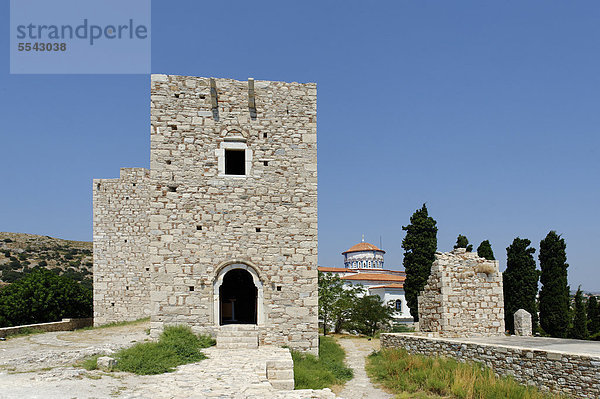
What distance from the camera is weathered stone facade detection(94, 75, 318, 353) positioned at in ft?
40.2

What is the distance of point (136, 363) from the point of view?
8.87 metres

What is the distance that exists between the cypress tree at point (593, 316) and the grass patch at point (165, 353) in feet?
65.1

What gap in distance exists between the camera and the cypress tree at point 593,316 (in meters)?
22.3

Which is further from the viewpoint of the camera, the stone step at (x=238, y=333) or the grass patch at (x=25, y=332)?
the grass patch at (x=25, y=332)

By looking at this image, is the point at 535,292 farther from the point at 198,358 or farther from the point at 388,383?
the point at 198,358

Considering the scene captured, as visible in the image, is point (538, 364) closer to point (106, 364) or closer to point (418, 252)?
point (106, 364)

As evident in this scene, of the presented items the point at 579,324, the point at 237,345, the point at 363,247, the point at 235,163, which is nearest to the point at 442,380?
the point at 237,345

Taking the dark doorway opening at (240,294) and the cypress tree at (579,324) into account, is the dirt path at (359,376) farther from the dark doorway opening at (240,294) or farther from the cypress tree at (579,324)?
the cypress tree at (579,324)

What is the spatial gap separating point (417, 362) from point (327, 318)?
1086 centimetres

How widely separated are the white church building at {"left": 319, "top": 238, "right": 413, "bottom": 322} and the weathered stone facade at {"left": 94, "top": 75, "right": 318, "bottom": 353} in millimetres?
27505

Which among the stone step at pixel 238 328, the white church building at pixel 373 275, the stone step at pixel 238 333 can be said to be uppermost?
the stone step at pixel 238 328

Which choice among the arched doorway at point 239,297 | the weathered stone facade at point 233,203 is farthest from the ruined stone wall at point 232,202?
the arched doorway at point 239,297

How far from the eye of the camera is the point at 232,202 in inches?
501

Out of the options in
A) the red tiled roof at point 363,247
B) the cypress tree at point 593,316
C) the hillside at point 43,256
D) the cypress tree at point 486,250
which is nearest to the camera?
the cypress tree at point 593,316
